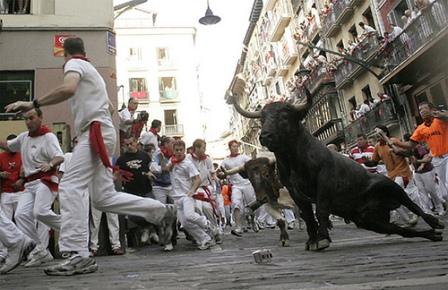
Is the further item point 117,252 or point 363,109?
point 363,109

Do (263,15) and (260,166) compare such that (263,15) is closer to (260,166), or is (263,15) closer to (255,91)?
(255,91)

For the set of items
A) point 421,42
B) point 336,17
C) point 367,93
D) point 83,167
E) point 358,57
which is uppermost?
point 336,17

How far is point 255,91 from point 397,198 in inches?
2030

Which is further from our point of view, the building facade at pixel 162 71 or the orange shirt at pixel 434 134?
the building facade at pixel 162 71

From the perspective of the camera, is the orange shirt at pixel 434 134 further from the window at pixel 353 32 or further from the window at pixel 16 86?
the window at pixel 353 32

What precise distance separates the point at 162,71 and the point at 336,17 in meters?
23.6

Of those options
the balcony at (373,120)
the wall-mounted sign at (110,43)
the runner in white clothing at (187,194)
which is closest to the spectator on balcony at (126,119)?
the wall-mounted sign at (110,43)

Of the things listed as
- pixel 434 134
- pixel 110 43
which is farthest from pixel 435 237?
pixel 110 43

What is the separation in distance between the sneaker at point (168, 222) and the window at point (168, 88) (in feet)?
133

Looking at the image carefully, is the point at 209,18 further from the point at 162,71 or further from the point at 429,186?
the point at 162,71

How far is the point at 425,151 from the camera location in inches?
419

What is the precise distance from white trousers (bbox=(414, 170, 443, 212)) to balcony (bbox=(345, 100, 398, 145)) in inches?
489

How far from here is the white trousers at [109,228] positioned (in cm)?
731

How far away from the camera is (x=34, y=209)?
5.86 meters
